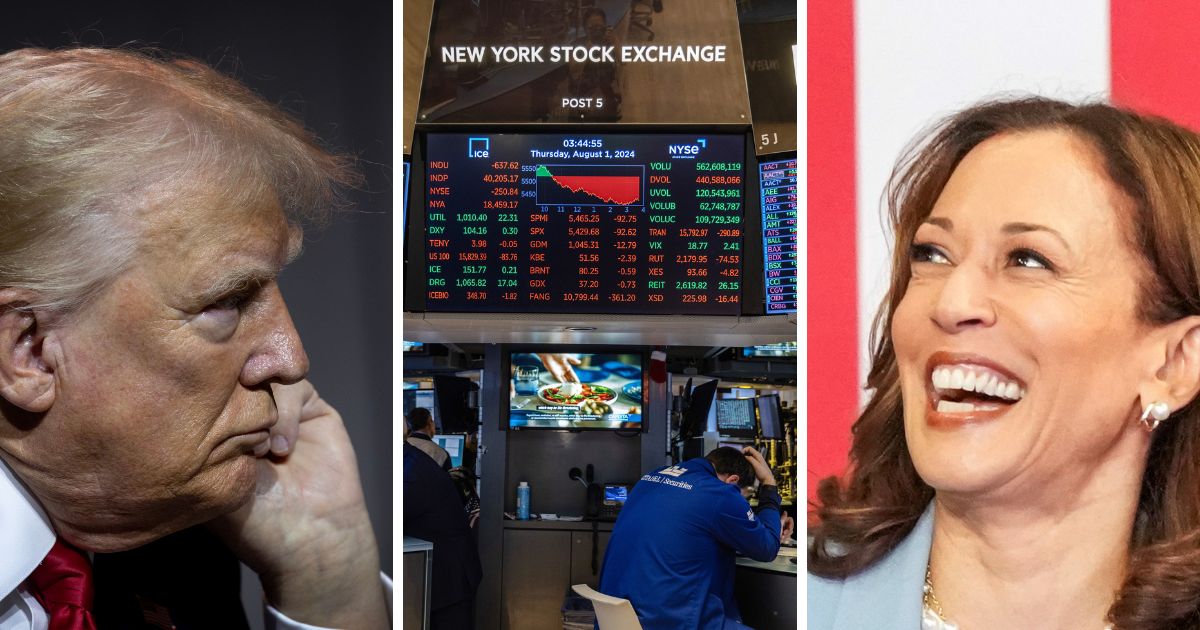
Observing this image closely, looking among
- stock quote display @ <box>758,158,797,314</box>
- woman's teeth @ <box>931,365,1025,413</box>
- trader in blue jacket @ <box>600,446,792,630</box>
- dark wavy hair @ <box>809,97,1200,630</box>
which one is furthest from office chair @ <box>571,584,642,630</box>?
woman's teeth @ <box>931,365,1025,413</box>

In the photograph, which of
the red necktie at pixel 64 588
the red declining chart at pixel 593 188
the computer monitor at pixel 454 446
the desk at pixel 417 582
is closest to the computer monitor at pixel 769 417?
the red declining chart at pixel 593 188

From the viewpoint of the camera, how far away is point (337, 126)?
7.31 feet

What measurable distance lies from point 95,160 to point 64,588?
0.54m

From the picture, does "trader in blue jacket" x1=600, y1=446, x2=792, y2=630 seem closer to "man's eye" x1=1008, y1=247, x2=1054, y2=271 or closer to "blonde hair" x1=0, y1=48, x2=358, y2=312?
"man's eye" x1=1008, y1=247, x2=1054, y2=271

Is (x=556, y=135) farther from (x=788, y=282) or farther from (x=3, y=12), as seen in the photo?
(x=3, y=12)

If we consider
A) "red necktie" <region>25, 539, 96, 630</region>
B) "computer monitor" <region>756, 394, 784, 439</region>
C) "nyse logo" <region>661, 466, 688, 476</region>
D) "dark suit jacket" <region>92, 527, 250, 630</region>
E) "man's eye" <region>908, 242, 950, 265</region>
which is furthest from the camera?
"nyse logo" <region>661, 466, 688, 476</region>

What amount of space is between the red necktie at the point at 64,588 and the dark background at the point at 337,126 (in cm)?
102

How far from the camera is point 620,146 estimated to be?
2.27m

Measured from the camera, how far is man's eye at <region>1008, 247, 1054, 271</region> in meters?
1.64

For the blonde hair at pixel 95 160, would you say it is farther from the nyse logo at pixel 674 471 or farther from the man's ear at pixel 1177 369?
the man's ear at pixel 1177 369

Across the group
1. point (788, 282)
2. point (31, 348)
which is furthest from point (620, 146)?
point (31, 348)

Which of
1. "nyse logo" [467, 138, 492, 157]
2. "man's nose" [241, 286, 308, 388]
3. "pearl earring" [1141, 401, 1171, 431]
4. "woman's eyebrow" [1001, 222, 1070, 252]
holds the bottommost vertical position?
"pearl earring" [1141, 401, 1171, 431]

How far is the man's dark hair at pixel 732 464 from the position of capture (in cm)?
218

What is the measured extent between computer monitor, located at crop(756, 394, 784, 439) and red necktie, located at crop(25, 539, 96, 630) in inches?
53.6
